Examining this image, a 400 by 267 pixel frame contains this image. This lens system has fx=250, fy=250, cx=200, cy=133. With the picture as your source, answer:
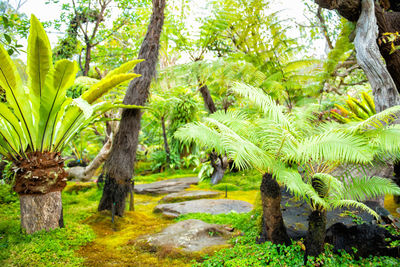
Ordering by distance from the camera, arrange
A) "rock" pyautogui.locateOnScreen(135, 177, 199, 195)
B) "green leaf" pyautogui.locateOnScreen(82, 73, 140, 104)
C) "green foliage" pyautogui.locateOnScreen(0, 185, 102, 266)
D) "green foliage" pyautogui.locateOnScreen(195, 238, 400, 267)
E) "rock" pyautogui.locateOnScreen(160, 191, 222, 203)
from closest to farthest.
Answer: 1. "green foliage" pyautogui.locateOnScreen(195, 238, 400, 267)
2. "green foliage" pyautogui.locateOnScreen(0, 185, 102, 266)
3. "green leaf" pyautogui.locateOnScreen(82, 73, 140, 104)
4. "rock" pyautogui.locateOnScreen(160, 191, 222, 203)
5. "rock" pyautogui.locateOnScreen(135, 177, 199, 195)

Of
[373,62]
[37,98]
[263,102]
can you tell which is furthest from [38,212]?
[373,62]

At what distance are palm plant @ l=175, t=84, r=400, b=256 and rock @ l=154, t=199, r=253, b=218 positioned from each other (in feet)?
4.94

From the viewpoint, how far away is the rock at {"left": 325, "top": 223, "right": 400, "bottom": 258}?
2.29m

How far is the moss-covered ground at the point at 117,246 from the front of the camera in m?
2.20

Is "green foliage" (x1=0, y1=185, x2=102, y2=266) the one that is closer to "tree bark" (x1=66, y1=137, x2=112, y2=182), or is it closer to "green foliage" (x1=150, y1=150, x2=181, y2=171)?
"tree bark" (x1=66, y1=137, x2=112, y2=182)

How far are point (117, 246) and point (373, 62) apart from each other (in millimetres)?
4154

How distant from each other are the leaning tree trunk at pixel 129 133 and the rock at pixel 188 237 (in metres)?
0.91

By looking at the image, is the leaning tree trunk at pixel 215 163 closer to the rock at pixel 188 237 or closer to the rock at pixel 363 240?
the rock at pixel 188 237

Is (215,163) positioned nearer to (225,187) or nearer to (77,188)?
(225,187)

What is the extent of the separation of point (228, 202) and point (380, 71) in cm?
299

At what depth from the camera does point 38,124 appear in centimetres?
267

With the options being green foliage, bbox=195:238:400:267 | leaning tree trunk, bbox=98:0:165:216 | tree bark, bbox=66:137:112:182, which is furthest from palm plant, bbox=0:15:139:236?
tree bark, bbox=66:137:112:182

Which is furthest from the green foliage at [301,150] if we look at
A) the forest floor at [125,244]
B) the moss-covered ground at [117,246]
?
the forest floor at [125,244]

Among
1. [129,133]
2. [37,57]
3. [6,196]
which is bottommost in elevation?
[6,196]
